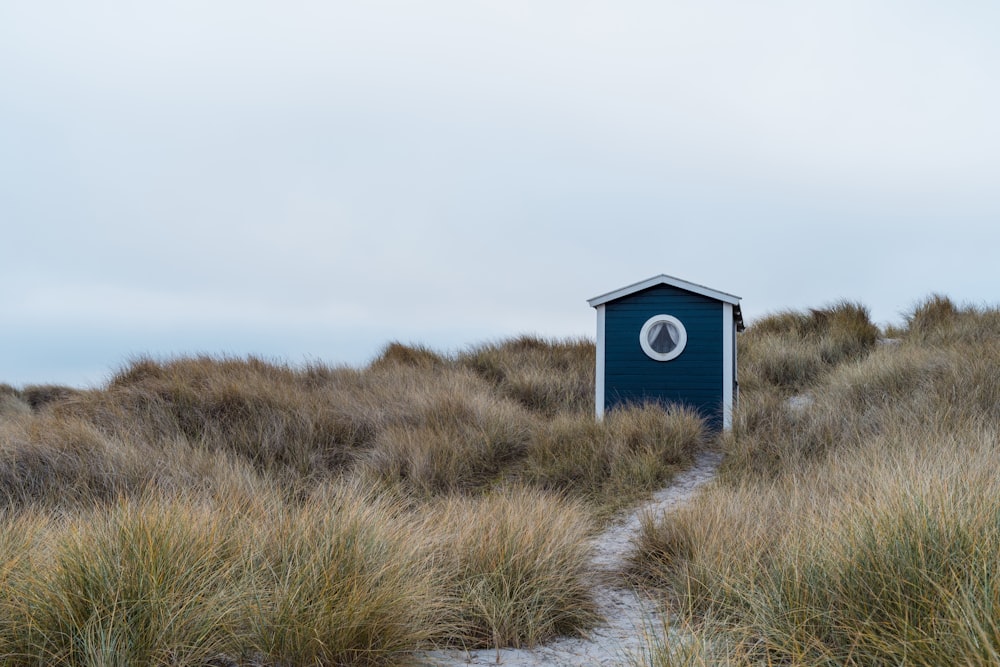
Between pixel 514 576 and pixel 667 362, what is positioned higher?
pixel 667 362

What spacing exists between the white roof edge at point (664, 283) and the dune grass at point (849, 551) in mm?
2997

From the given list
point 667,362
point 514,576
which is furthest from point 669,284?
point 514,576

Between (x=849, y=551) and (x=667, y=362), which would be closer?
(x=849, y=551)

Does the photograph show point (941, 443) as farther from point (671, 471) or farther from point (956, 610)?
point (956, 610)

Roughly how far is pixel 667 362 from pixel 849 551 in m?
8.28

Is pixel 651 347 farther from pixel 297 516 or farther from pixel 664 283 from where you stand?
pixel 297 516

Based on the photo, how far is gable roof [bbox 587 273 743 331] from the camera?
458 inches

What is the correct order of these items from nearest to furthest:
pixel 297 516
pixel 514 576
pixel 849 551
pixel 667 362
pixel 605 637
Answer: pixel 849 551
pixel 605 637
pixel 514 576
pixel 297 516
pixel 667 362

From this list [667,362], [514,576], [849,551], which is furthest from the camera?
[667,362]

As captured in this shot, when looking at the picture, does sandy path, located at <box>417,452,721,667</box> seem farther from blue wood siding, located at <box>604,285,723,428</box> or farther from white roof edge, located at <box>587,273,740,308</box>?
white roof edge, located at <box>587,273,740,308</box>

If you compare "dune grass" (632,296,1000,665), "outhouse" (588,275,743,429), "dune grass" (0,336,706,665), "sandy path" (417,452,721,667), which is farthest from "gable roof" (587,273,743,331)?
"sandy path" (417,452,721,667)

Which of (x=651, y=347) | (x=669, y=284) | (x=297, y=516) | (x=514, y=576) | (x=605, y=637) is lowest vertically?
(x=605, y=637)

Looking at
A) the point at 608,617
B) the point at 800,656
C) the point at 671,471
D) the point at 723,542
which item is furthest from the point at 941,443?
the point at 800,656

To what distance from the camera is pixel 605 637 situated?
164 inches
